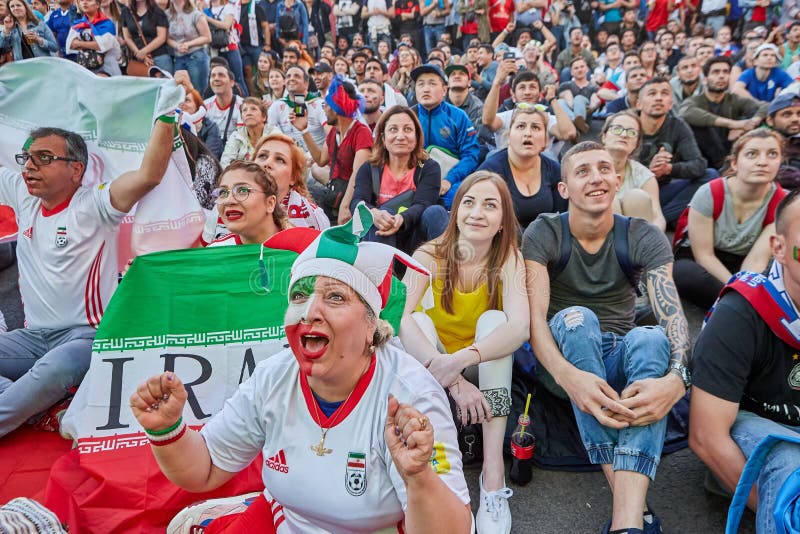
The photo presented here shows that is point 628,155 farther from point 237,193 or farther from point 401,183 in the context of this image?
point 237,193

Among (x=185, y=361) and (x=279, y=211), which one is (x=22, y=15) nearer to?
(x=279, y=211)

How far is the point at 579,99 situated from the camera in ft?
21.6

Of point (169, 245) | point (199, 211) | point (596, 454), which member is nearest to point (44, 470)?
point (169, 245)

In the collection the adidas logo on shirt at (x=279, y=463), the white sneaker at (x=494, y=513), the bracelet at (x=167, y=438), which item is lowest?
the white sneaker at (x=494, y=513)

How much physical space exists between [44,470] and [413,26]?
35.2 feet

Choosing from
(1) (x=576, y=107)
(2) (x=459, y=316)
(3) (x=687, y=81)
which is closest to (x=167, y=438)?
(2) (x=459, y=316)

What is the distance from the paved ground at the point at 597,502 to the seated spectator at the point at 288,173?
6.88 feet

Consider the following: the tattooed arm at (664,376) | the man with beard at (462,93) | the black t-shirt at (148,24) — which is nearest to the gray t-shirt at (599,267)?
the tattooed arm at (664,376)

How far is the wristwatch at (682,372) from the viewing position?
7.98ft

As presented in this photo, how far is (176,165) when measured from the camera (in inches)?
133

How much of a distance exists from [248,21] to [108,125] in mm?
7312

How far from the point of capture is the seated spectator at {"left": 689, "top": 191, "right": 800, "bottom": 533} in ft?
6.98

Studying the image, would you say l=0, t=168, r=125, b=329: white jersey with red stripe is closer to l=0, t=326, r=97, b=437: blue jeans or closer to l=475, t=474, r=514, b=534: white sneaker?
l=0, t=326, r=97, b=437: blue jeans

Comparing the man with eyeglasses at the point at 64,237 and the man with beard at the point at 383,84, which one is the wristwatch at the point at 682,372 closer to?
the man with eyeglasses at the point at 64,237
